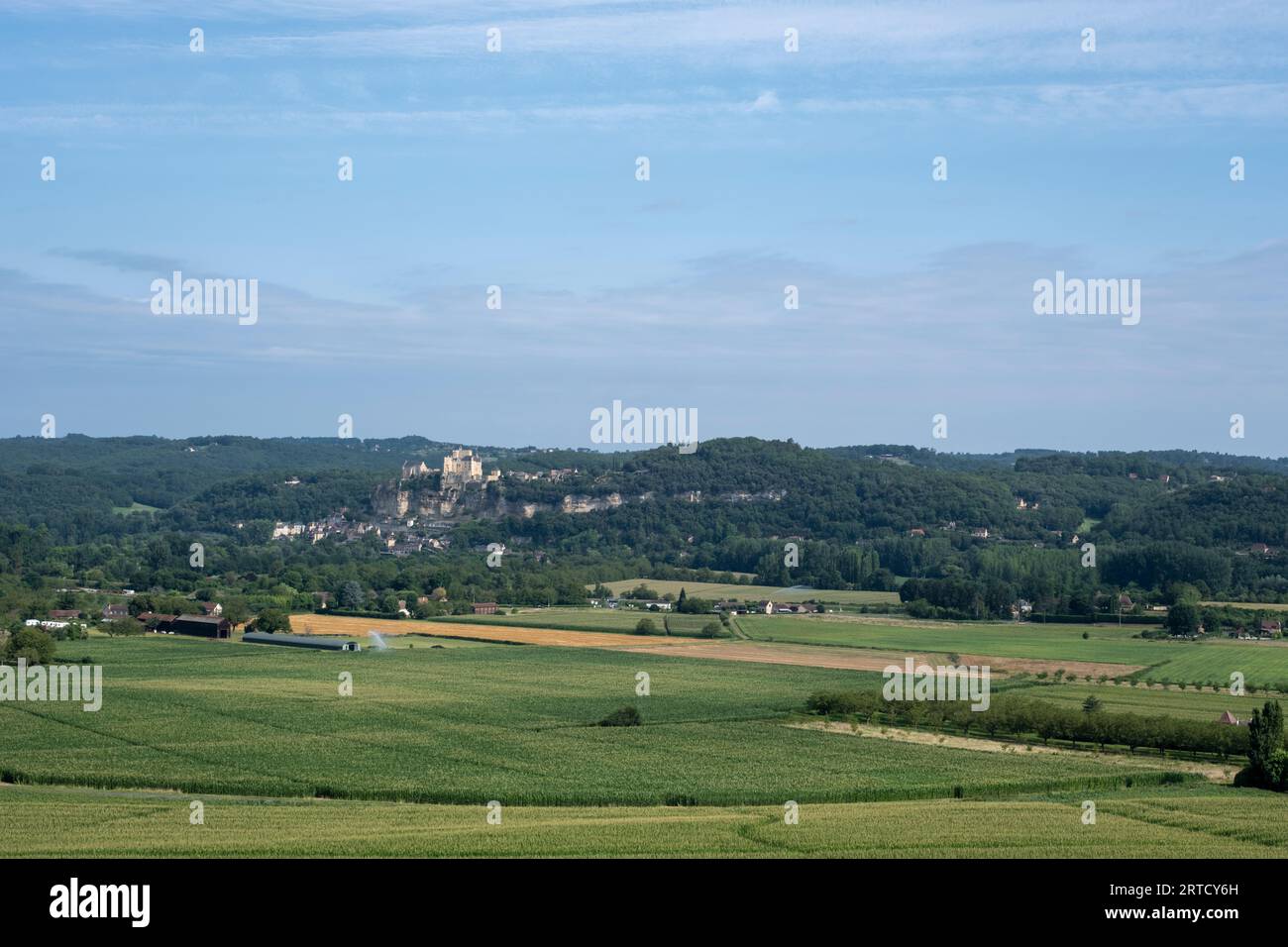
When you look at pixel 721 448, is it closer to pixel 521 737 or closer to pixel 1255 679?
pixel 1255 679

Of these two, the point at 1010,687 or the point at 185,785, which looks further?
the point at 1010,687

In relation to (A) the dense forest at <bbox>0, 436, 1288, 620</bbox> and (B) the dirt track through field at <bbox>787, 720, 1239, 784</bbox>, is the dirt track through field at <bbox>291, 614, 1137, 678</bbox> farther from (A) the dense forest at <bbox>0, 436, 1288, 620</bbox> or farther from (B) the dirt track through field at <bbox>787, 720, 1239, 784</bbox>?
(B) the dirt track through field at <bbox>787, 720, 1239, 784</bbox>

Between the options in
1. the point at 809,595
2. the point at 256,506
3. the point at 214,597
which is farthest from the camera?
the point at 256,506

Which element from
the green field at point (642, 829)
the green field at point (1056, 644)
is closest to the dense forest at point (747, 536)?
the green field at point (1056, 644)

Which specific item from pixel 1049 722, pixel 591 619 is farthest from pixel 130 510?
pixel 1049 722

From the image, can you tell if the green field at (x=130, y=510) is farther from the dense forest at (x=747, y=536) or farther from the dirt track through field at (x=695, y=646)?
the dirt track through field at (x=695, y=646)
